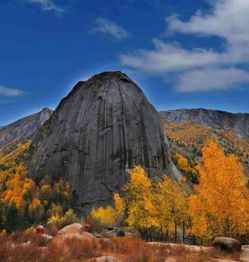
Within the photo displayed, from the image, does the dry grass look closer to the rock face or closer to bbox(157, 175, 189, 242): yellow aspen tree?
bbox(157, 175, 189, 242): yellow aspen tree

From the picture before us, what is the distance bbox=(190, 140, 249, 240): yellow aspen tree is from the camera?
94.2 ft

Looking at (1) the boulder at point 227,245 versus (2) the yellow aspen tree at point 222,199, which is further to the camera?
(2) the yellow aspen tree at point 222,199

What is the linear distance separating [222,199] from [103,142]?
252 ft

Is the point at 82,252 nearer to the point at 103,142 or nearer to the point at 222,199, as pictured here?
the point at 222,199

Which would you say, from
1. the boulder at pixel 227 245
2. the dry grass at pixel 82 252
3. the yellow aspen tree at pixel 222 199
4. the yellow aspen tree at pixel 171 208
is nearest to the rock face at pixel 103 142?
the yellow aspen tree at pixel 171 208

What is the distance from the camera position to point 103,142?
104m

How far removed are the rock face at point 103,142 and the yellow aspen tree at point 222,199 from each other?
219 ft

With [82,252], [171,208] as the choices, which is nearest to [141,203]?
[171,208]

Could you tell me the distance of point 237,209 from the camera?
28656 mm

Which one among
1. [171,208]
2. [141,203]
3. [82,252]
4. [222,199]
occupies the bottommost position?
[171,208]

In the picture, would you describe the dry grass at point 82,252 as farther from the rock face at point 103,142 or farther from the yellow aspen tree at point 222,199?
the rock face at point 103,142

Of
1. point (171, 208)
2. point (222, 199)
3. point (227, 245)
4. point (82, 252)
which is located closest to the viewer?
A: point (82, 252)

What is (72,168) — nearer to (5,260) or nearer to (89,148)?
(89,148)

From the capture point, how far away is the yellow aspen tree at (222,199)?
28.7 meters
